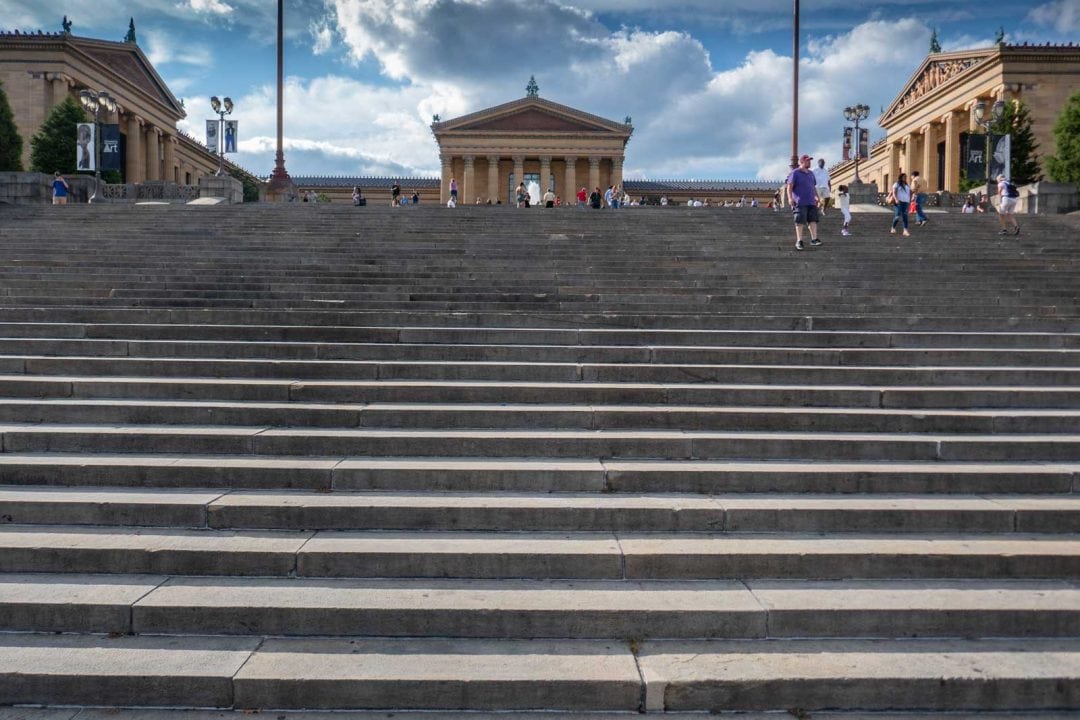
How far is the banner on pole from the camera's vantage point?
85.4ft

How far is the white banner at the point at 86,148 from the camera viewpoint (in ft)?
84.2

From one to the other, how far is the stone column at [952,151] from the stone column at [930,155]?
9.42 feet

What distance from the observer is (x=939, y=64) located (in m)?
50.4

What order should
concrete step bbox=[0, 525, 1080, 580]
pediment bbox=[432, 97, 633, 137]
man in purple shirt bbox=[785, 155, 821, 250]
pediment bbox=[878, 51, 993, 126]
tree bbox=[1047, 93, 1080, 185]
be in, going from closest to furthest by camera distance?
concrete step bbox=[0, 525, 1080, 580], man in purple shirt bbox=[785, 155, 821, 250], tree bbox=[1047, 93, 1080, 185], pediment bbox=[878, 51, 993, 126], pediment bbox=[432, 97, 633, 137]

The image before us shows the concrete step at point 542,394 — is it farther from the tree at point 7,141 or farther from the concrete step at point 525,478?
the tree at point 7,141

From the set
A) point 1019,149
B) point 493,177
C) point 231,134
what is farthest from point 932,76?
point 231,134

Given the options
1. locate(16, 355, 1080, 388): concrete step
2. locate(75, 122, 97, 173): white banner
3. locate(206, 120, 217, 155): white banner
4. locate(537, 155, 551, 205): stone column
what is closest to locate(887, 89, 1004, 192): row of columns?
locate(537, 155, 551, 205): stone column

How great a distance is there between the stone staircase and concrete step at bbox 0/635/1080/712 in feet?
0.05

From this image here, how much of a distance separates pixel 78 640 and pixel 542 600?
2637 mm

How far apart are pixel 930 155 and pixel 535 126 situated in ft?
98.7

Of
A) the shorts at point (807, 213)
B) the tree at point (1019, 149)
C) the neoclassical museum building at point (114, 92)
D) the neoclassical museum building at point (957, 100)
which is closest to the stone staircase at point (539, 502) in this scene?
the shorts at point (807, 213)

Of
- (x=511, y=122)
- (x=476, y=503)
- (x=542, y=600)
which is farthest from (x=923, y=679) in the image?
(x=511, y=122)

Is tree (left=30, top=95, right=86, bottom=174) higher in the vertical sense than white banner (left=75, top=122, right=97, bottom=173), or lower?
higher

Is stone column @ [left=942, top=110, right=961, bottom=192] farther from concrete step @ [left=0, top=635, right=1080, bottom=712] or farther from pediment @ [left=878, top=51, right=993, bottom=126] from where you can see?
concrete step @ [left=0, top=635, right=1080, bottom=712]
